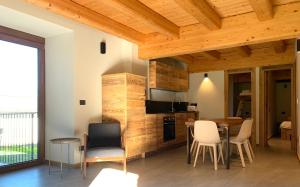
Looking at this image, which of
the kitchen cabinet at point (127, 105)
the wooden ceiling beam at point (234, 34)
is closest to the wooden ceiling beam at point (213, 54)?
the wooden ceiling beam at point (234, 34)

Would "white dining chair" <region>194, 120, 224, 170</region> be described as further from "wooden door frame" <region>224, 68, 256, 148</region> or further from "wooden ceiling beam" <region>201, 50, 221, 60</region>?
"wooden ceiling beam" <region>201, 50, 221, 60</region>

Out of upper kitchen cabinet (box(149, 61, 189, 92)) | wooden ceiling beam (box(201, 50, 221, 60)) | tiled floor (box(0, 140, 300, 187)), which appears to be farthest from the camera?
wooden ceiling beam (box(201, 50, 221, 60))

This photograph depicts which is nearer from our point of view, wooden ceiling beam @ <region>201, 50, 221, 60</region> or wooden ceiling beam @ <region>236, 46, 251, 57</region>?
wooden ceiling beam @ <region>236, 46, 251, 57</region>

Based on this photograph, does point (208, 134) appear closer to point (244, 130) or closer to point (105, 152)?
point (244, 130)

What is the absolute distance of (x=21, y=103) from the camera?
4.53 metres

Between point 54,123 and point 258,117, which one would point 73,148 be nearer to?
point 54,123

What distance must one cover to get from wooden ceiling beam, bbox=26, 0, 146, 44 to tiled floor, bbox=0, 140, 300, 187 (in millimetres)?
2389

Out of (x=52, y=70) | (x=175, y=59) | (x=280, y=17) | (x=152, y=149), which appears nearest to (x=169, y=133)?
(x=152, y=149)

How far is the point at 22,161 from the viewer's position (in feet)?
14.7

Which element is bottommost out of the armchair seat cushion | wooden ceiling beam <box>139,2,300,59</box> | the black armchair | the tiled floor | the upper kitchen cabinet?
the tiled floor

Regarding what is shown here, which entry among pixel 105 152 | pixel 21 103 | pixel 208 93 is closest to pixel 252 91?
pixel 208 93

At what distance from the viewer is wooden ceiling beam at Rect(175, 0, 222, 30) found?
331 cm

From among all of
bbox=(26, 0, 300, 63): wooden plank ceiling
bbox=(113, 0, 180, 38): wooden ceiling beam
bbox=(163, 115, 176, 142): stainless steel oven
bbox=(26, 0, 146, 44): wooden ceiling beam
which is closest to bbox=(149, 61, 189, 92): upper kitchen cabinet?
bbox=(163, 115, 176, 142): stainless steel oven

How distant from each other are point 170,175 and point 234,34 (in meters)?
2.56
